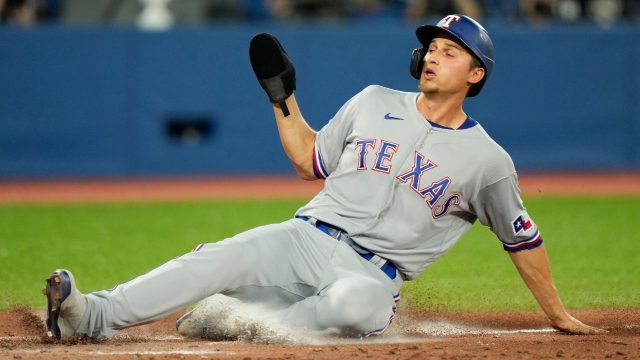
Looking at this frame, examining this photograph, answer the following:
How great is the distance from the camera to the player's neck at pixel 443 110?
517 cm

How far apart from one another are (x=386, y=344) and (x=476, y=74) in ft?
4.62

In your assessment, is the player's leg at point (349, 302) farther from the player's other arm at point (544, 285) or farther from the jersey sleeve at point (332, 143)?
the player's other arm at point (544, 285)

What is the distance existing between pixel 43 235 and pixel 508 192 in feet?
17.6

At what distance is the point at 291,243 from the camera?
496 cm

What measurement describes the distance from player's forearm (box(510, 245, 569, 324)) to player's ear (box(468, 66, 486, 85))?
863 millimetres

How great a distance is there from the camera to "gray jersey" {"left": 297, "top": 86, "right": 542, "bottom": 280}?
16.3ft

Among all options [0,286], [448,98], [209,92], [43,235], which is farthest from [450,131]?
[209,92]

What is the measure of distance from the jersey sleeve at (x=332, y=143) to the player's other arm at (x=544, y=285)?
983mm

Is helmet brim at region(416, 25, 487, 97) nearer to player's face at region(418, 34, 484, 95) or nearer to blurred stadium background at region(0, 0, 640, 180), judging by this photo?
player's face at region(418, 34, 484, 95)

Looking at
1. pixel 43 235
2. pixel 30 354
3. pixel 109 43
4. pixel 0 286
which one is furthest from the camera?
pixel 109 43

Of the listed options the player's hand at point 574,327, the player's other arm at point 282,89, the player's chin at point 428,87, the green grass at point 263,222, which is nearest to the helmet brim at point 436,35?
the player's chin at point 428,87

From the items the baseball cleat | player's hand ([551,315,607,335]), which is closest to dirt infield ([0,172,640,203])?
player's hand ([551,315,607,335])

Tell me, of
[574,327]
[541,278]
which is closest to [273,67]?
[541,278]

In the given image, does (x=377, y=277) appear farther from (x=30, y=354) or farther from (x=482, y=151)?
(x=30, y=354)
